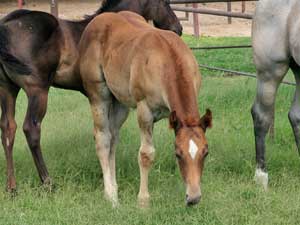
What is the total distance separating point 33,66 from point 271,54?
202 cm

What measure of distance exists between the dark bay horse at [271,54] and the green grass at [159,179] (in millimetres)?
302

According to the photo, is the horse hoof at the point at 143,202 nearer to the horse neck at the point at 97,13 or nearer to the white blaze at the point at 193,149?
the white blaze at the point at 193,149

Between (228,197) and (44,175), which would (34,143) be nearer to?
(44,175)

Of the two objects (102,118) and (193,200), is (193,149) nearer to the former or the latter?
(193,200)

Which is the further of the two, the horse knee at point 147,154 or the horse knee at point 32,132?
the horse knee at point 32,132

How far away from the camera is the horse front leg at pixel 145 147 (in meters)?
4.73

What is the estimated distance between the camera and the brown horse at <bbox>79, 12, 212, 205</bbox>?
13.9 feet

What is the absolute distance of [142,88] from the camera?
470cm

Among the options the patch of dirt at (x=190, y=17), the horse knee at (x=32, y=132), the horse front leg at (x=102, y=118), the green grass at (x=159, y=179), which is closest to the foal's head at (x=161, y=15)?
the green grass at (x=159, y=179)

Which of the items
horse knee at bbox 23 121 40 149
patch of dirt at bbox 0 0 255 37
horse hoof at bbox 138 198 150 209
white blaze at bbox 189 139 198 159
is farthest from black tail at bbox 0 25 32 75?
patch of dirt at bbox 0 0 255 37

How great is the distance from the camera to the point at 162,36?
4887mm

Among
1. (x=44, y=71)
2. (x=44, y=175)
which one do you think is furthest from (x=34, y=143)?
(x=44, y=71)

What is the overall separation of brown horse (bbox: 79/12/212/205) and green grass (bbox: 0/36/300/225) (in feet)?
0.94

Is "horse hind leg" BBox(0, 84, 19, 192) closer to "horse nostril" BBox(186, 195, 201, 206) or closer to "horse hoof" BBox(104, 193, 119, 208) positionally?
"horse hoof" BBox(104, 193, 119, 208)
